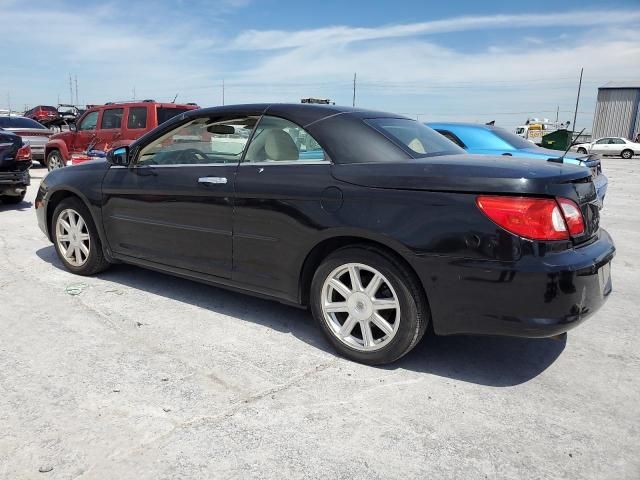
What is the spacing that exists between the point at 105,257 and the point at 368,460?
10.6ft

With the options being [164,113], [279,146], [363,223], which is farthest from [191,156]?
[164,113]

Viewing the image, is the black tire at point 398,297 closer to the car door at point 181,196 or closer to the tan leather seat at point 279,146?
the tan leather seat at point 279,146

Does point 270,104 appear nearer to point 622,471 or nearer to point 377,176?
point 377,176

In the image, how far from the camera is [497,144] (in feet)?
24.0

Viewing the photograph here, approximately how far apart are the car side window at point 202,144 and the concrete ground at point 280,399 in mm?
1136

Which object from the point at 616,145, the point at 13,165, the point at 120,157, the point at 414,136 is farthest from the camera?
the point at 616,145

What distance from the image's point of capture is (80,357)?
10.3 ft

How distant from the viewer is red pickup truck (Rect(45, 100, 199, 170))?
33.4 ft

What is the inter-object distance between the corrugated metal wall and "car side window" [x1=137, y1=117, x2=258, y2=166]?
47.8 m

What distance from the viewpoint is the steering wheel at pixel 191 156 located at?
392 centimetres

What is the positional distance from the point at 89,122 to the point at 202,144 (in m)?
8.89

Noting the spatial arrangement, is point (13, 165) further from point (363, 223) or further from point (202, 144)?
point (363, 223)

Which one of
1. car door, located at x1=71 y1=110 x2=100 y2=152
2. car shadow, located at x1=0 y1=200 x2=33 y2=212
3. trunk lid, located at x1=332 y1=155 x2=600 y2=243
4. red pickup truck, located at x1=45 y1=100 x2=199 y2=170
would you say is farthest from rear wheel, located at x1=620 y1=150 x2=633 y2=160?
trunk lid, located at x1=332 y1=155 x2=600 y2=243

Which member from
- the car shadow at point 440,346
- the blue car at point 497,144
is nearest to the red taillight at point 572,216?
the car shadow at point 440,346
